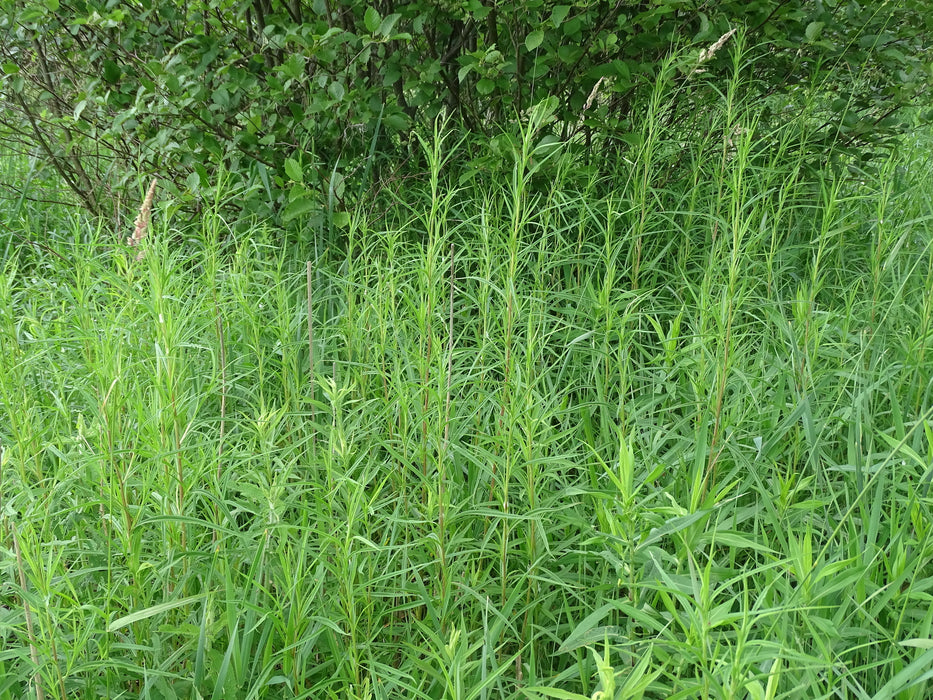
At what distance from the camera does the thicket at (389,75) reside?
3154mm

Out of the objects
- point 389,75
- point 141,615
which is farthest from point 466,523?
point 389,75

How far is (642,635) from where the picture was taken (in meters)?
1.54

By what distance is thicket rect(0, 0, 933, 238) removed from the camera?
315cm

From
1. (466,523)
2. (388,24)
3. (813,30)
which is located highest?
(388,24)

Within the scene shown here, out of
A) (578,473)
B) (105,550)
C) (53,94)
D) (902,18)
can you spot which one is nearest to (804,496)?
(578,473)

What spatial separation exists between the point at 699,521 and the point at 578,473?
2.61ft

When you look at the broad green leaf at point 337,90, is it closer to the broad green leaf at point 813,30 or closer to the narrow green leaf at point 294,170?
the narrow green leaf at point 294,170

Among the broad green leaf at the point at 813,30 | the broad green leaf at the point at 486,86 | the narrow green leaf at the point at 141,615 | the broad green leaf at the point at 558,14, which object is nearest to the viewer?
the narrow green leaf at the point at 141,615

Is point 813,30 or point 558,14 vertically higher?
point 558,14

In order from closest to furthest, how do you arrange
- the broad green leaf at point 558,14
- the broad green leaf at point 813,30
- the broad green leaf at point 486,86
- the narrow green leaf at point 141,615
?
the narrow green leaf at point 141,615 → the broad green leaf at point 558,14 → the broad green leaf at point 486,86 → the broad green leaf at point 813,30

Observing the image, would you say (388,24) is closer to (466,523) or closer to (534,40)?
(534,40)

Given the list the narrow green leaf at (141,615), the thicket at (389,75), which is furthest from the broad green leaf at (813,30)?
the narrow green leaf at (141,615)

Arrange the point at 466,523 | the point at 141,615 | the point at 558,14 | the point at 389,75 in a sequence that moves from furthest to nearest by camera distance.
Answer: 1. the point at 389,75
2. the point at 558,14
3. the point at 466,523
4. the point at 141,615

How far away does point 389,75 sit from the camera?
10.8 ft
